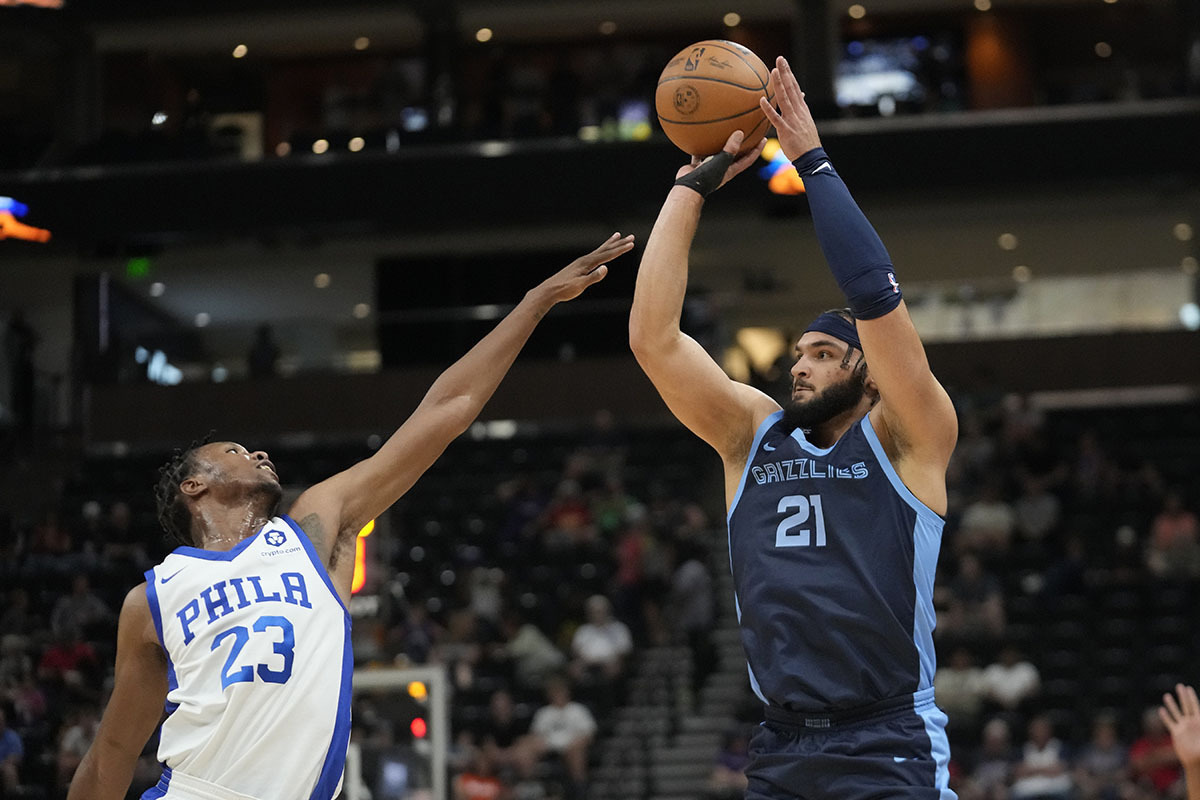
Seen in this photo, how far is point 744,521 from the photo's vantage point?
13.4 feet

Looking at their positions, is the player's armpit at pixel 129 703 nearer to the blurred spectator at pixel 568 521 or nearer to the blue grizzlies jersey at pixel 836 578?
the blue grizzlies jersey at pixel 836 578

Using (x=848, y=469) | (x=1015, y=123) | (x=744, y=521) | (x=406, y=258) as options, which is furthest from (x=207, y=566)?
(x=406, y=258)

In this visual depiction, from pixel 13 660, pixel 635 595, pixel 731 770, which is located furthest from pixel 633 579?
pixel 13 660

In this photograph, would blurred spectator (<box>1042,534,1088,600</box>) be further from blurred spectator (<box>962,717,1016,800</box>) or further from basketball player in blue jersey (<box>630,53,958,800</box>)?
basketball player in blue jersey (<box>630,53,958,800</box>)

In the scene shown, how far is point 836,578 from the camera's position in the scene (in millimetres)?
3852

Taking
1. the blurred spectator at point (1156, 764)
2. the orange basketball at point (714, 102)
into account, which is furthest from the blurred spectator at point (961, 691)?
the orange basketball at point (714, 102)

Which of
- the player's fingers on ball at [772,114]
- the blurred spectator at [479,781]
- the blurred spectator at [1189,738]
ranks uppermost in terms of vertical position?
the player's fingers on ball at [772,114]

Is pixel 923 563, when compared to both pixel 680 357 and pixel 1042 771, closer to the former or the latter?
pixel 680 357

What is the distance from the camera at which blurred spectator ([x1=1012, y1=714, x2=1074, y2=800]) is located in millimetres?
12461

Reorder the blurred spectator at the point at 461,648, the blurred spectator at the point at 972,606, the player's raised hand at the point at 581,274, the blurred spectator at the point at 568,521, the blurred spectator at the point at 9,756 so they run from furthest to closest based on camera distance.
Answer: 1. the blurred spectator at the point at 568,521
2. the blurred spectator at the point at 461,648
3. the blurred spectator at the point at 972,606
4. the blurred spectator at the point at 9,756
5. the player's raised hand at the point at 581,274

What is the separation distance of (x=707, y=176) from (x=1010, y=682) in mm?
10228

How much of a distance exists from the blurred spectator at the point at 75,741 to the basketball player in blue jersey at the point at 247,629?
9768mm

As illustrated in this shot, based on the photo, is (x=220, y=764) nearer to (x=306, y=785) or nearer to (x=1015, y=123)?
(x=306, y=785)

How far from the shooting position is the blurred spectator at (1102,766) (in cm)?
1246
